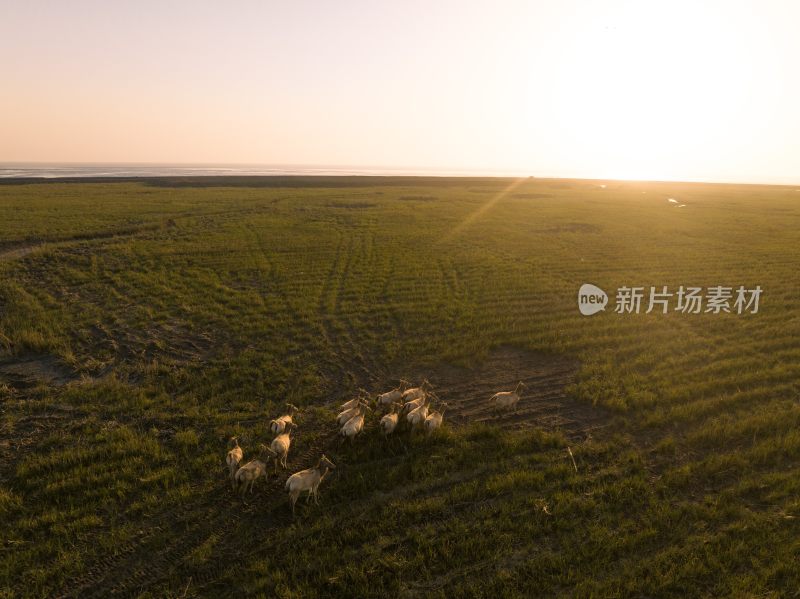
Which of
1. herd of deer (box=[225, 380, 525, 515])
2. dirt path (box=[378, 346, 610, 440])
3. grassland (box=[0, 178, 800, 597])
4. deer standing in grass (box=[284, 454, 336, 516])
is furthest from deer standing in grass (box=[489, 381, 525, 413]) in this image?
deer standing in grass (box=[284, 454, 336, 516])

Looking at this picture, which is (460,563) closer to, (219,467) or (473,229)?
(219,467)

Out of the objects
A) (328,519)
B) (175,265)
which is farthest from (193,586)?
(175,265)

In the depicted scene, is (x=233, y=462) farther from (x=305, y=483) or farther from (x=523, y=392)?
(x=523, y=392)

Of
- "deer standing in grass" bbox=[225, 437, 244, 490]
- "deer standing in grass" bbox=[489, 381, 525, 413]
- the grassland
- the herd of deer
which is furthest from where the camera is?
"deer standing in grass" bbox=[489, 381, 525, 413]

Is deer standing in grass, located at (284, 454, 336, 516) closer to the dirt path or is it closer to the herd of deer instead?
the herd of deer

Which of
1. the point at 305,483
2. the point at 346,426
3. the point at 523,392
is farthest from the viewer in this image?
the point at 523,392

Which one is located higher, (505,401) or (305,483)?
(305,483)

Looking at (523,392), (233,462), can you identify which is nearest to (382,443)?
(233,462)
